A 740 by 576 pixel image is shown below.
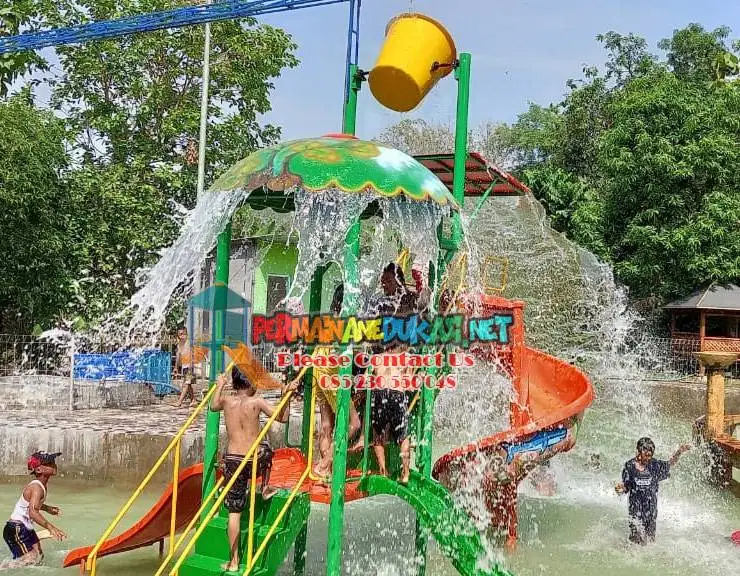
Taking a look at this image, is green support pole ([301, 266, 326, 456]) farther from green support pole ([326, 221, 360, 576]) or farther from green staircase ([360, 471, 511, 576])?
green support pole ([326, 221, 360, 576])

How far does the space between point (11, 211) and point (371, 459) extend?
12.2 metres

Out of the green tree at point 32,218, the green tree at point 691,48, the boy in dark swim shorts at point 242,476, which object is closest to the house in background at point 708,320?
the green tree at point 691,48

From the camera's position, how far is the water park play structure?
538 cm

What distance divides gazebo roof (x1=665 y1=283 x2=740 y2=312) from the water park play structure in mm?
15901

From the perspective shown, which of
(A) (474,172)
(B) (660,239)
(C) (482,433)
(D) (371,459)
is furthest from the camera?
(B) (660,239)

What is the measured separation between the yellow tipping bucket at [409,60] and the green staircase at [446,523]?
316cm

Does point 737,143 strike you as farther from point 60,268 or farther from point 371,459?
point 371,459

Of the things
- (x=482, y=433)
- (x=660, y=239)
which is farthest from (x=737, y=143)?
(x=482, y=433)

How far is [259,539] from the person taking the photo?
5609 mm

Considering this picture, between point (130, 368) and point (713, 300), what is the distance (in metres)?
16.8

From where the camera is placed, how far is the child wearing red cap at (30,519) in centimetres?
707

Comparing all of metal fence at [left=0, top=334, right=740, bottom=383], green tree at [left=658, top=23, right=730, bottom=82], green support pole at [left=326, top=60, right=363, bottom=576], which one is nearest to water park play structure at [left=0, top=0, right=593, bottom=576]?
green support pole at [left=326, top=60, right=363, bottom=576]

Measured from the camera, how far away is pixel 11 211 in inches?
625

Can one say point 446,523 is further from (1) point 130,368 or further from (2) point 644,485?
(1) point 130,368
